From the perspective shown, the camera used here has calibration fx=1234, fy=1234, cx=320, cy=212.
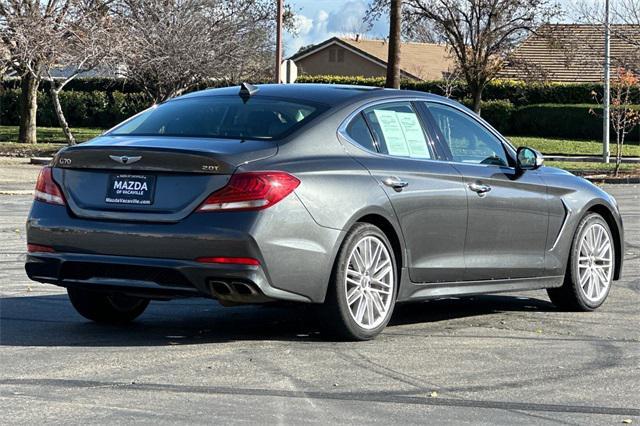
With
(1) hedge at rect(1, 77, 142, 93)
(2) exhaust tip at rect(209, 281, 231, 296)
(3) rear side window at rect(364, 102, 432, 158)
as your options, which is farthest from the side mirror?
(1) hedge at rect(1, 77, 142, 93)

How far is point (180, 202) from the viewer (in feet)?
23.2

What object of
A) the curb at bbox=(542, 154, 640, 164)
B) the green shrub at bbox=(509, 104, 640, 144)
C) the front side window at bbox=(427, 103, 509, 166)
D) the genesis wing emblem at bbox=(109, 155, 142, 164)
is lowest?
the curb at bbox=(542, 154, 640, 164)

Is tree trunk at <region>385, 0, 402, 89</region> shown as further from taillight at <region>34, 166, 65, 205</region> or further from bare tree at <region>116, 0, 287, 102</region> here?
taillight at <region>34, 166, 65, 205</region>

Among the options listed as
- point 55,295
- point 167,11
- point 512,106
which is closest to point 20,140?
point 167,11

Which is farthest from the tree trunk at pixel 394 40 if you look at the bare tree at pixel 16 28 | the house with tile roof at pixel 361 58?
the house with tile roof at pixel 361 58

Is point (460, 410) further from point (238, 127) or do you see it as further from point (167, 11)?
point (167, 11)

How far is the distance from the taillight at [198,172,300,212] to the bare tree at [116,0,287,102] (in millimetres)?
30488

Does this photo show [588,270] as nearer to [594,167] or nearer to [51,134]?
[594,167]

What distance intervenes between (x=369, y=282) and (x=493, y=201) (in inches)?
55.2

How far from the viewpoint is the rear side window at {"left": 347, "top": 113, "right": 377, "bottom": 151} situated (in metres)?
7.88

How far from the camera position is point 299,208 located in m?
7.15

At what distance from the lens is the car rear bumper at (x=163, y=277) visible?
697cm

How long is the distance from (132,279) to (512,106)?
46708mm

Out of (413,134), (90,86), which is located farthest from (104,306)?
(90,86)
